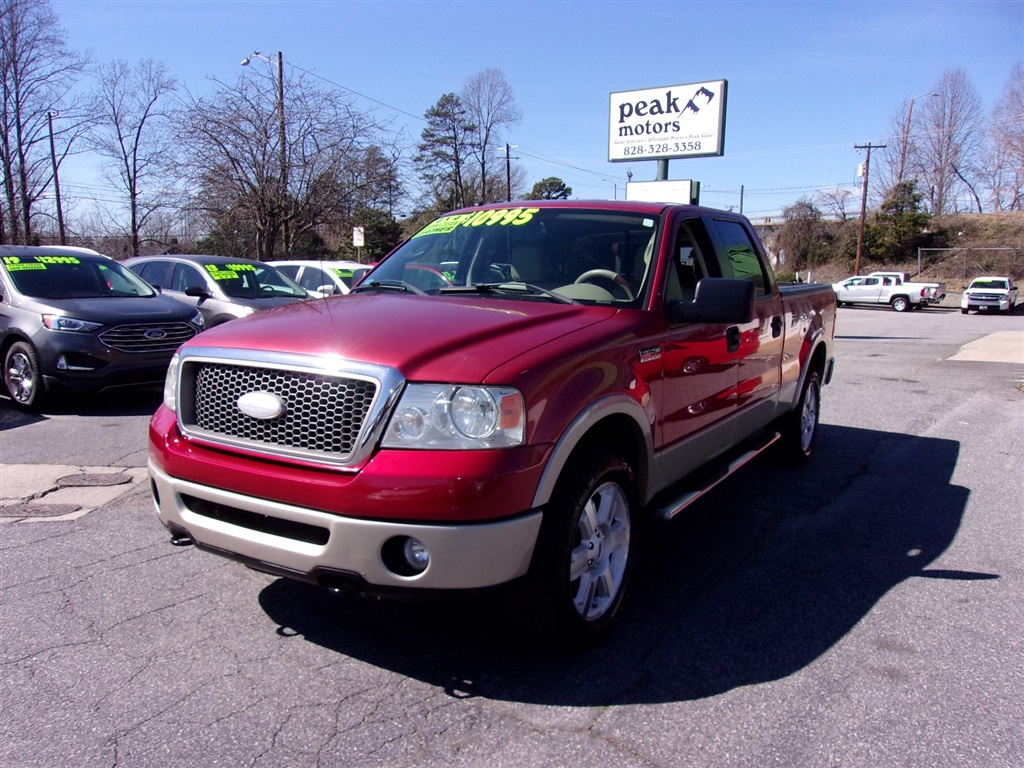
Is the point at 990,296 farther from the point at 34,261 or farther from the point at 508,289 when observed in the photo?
the point at 508,289

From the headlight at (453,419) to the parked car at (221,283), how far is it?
8.33 m

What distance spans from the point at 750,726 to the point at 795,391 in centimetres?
361

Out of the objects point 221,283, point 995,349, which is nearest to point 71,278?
point 221,283

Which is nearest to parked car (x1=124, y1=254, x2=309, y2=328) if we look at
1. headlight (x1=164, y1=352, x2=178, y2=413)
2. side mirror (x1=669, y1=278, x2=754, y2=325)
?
headlight (x1=164, y1=352, x2=178, y2=413)

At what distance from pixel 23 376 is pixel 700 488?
7176 mm

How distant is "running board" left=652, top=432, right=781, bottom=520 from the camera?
3.64 m

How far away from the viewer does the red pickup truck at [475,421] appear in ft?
8.59

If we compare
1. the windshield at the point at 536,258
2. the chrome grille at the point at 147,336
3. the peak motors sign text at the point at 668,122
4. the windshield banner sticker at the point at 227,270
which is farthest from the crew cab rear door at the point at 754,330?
the peak motors sign text at the point at 668,122

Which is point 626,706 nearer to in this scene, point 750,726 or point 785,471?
point 750,726

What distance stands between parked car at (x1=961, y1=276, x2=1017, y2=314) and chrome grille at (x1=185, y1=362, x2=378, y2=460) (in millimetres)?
36814

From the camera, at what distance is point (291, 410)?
283 centimetres

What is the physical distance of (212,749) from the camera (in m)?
2.52

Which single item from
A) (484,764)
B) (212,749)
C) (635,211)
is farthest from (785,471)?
(212,749)

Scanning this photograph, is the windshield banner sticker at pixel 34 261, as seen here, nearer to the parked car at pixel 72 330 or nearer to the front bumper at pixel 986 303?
the parked car at pixel 72 330
